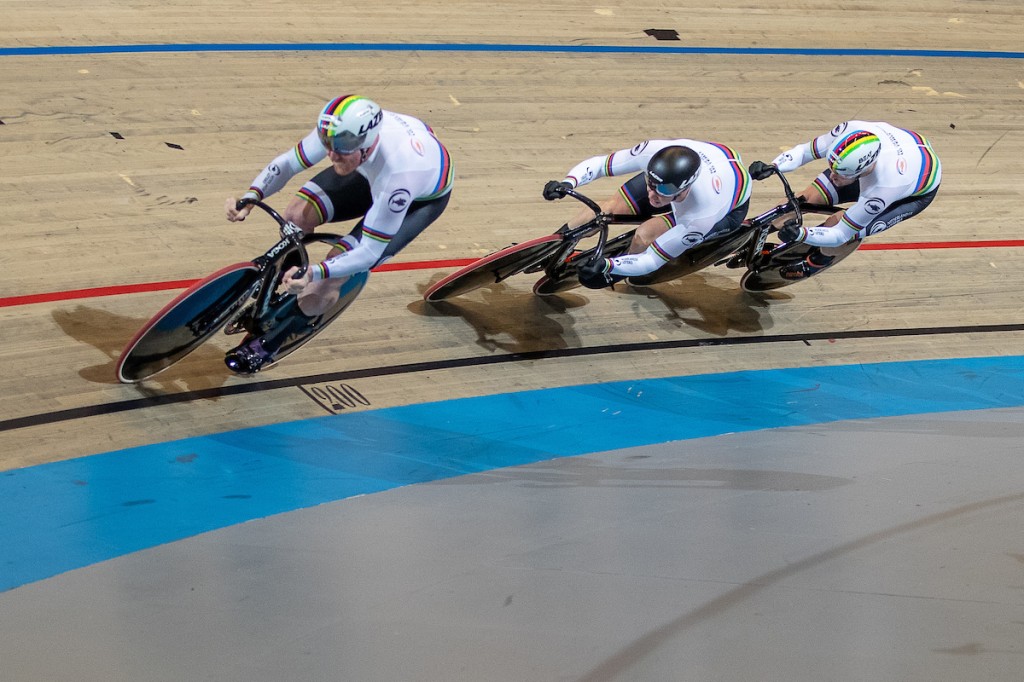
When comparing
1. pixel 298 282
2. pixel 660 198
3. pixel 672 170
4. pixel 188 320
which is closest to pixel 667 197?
pixel 660 198

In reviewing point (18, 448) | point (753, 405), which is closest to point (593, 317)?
point (753, 405)

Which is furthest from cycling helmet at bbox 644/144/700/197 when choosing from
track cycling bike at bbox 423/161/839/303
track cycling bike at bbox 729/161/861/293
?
track cycling bike at bbox 729/161/861/293

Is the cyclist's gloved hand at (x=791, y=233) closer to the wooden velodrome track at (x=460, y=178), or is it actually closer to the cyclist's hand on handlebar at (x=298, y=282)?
the wooden velodrome track at (x=460, y=178)

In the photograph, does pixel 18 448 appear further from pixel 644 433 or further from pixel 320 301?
pixel 644 433

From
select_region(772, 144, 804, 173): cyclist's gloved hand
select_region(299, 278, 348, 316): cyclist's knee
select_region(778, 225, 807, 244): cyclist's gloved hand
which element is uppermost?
select_region(299, 278, 348, 316): cyclist's knee

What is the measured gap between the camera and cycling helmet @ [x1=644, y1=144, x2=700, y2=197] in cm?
501

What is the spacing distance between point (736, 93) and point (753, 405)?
3310mm

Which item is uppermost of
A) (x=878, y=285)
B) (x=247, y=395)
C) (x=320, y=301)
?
(x=320, y=301)

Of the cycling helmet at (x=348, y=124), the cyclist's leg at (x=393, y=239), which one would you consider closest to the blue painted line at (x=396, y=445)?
the cyclist's leg at (x=393, y=239)

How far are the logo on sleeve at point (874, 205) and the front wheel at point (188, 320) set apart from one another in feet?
9.98

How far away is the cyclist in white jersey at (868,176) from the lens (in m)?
5.55

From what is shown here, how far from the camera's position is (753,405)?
213 inches

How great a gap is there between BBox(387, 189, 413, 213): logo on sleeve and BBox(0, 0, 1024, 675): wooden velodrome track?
979 mm

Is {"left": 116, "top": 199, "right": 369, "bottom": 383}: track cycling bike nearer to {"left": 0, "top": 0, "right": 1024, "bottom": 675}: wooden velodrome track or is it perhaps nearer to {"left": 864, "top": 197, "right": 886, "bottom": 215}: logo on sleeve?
{"left": 0, "top": 0, "right": 1024, "bottom": 675}: wooden velodrome track
